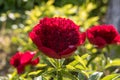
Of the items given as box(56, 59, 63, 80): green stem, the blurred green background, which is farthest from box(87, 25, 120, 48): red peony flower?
box(56, 59, 63, 80): green stem

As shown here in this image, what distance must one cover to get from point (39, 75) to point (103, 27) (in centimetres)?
51

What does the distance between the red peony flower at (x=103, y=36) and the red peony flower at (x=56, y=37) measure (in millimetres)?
442

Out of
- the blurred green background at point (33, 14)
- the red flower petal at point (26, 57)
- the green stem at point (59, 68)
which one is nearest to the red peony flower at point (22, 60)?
the red flower petal at point (26, 57)

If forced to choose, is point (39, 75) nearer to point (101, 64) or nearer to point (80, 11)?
point (101, 64)

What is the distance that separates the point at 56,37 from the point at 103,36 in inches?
20.6

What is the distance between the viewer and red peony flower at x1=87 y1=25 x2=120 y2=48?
1.71 m

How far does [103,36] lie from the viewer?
5.66 feet

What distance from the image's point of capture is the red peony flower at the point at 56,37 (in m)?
1.22

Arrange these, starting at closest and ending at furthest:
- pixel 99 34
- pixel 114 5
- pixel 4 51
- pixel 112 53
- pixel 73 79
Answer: pixel 73 79, pixel 99 34, pixel 112 53, pixel 114 5, pixel 4 51

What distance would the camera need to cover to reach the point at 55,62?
1.37 meters

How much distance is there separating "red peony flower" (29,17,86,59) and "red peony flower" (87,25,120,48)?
0.44 metres

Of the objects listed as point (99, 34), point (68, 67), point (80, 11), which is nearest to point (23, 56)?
point (99, 34)

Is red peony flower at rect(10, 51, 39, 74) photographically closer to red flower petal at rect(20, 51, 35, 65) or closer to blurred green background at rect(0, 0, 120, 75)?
red flower petal at rect(20, 51, 35, 65)

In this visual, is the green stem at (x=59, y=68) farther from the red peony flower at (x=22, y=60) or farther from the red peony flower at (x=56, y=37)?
the red peony flower at (x=22, y=60)
